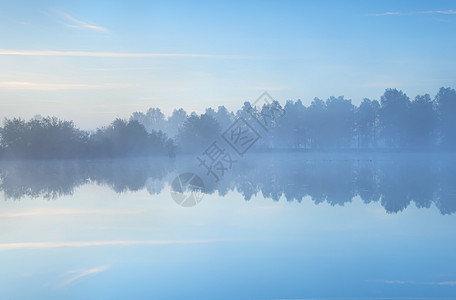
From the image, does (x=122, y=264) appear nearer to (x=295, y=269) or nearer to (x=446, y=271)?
(x=295, y=269)

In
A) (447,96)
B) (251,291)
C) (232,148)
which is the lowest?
(251,291)

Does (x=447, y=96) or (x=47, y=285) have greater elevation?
(x=447, y=96)

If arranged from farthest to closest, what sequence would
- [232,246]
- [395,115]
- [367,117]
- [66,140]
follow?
1. [367,117]
2. [395,115]
3. [66,140]
4. [232,246]

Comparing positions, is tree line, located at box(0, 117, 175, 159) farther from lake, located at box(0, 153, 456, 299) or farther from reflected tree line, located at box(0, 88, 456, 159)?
lake, located at box(0, 153, 456, 299)

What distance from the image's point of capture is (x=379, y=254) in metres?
5.95

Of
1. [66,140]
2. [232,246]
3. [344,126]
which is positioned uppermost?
[344,126]

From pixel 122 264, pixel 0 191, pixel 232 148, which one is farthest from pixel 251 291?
pixel 232 148

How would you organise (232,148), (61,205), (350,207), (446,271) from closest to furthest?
(446,271) < (350,207) < (61,205) < (232,148)

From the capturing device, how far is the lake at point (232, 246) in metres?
4.84

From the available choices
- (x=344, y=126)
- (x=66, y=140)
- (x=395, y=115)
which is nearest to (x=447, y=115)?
(x=395, y=115)

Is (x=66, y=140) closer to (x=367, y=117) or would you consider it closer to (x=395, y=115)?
(x=367, y=117)

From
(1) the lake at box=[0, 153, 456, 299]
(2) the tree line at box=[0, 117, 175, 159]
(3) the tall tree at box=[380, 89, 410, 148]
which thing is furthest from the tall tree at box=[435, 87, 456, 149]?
(1) the lake at box=[0, 153, 456, 299]

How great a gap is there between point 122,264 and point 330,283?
8.09 feet

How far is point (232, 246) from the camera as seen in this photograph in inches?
256
